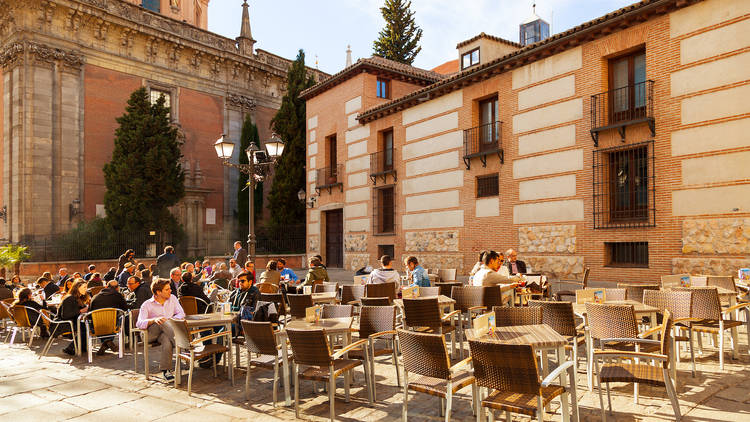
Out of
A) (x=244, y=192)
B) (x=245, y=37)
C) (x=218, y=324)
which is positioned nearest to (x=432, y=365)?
(x=218, y=324)

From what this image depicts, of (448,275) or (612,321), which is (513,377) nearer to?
(612,321)

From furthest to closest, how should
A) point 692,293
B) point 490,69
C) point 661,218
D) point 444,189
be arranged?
1. point 444,189
2. point 490,69
3. point 661,218
4. point 692,293

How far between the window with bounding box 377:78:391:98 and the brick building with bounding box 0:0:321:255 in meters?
12.4

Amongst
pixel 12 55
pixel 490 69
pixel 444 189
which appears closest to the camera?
pixel 490 69

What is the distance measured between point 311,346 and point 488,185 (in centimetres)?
1171

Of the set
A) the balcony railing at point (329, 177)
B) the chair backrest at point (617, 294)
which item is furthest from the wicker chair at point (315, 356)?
the balcony railing at point (329, 177)

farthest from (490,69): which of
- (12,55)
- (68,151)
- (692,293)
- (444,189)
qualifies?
(12,55)

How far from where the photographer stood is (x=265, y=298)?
7590mm

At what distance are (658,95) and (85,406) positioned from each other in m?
12.4

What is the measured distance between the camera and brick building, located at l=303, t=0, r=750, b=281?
421 inches

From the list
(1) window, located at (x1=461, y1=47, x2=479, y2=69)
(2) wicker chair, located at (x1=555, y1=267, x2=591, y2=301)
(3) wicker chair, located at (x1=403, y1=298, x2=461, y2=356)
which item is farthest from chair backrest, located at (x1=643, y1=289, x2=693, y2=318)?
(1) window, located at (x1=461, y1=47, x2=479, y2=69)

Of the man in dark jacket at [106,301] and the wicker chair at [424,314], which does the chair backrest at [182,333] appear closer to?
the man in dark jacket at [106,301]

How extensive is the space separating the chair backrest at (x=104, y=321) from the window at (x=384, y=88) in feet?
50.8

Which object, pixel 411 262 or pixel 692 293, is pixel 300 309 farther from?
pixel 692 293
